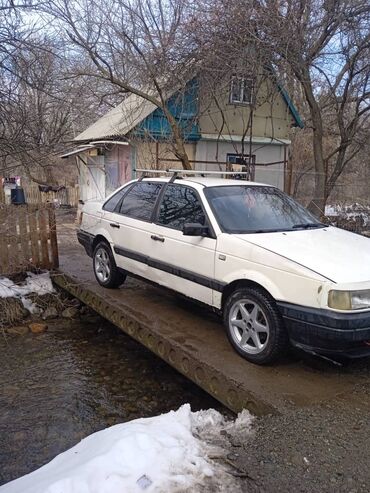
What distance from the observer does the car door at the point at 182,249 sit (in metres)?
4.68

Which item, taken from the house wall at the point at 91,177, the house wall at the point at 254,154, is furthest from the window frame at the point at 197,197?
the house wall at the point at 91,177

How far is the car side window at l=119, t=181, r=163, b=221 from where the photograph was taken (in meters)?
5.77

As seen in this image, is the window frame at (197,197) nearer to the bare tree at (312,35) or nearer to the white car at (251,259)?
the white car at (251,259)

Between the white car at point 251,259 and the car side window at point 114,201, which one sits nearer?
the white car at point 251,259

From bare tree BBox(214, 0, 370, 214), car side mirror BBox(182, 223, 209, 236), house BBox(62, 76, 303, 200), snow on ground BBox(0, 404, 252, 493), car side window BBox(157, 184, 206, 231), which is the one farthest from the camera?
house BBox(62, 76, 303, 200)

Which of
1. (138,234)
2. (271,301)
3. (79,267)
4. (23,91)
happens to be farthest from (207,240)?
(23,91)

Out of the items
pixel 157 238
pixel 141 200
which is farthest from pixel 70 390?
pixel 141 200

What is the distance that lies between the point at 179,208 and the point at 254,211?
923 mm

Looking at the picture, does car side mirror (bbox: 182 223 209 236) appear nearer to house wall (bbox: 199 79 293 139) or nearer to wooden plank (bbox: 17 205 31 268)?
wooden plank (bbox: 17 205 31 268)

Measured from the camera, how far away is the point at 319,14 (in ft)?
35.7

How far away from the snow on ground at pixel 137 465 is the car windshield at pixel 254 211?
2034 mm

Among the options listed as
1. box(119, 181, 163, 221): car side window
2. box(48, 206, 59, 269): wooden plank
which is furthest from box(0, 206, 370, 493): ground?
box(48, 206, 59, 269): wooden plank

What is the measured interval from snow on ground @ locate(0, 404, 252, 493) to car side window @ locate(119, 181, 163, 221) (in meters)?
3.01

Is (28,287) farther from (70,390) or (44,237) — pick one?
(70,390)
